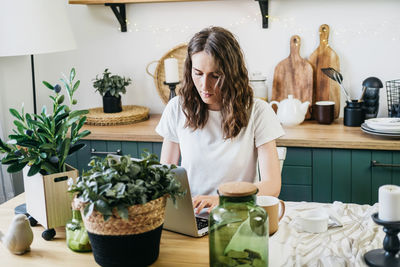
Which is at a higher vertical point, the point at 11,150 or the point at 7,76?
the point at 7,76

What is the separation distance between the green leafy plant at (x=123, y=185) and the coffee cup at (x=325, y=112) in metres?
1.72

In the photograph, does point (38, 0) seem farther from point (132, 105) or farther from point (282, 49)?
point (282, 49)

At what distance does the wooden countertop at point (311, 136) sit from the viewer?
8.53 feet

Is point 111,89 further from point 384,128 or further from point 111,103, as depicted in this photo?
point 384,128

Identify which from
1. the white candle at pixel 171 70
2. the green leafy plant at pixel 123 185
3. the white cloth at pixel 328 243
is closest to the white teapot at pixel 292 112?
the white candle at pixel 171 70

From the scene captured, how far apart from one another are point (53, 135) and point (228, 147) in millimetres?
732

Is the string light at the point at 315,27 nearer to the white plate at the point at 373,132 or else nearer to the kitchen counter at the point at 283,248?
the white plate at the point at 373,132

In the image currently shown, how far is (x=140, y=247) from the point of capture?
135 cm

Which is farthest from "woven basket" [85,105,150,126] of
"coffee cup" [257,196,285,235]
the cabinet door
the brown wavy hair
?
"coffee cup" [257,196,285,235]

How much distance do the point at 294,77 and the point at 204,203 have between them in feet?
5.33

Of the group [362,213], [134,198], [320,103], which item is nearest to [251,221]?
[134,198]

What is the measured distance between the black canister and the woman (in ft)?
3.16

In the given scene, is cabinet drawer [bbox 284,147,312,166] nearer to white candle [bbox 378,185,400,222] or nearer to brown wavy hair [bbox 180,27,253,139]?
brown wavy hair [bbox 180,27,253,139]

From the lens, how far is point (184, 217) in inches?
61.1
